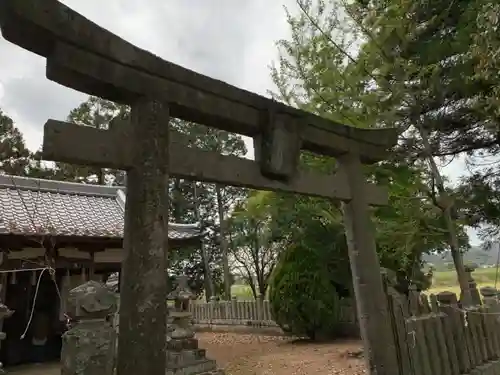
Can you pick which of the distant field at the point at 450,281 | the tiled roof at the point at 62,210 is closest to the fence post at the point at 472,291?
the distant field at the point at 450,281

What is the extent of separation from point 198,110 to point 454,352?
11.9ft

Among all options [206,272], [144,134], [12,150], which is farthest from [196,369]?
[12,150]

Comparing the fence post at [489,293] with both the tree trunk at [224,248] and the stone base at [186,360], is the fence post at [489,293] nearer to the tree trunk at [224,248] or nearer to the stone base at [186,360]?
the stone base at [186,360]

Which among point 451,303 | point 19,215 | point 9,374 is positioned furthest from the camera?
point 19,215

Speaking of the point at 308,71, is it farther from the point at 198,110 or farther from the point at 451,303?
the point at 198,110

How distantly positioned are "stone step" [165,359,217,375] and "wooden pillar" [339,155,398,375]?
11.1 feet

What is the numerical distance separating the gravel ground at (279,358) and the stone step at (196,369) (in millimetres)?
1040

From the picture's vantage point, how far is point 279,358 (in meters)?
8.48

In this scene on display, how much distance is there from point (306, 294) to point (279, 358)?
87.8 inches

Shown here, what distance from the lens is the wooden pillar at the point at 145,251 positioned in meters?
2.26

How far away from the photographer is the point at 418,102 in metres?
6.43

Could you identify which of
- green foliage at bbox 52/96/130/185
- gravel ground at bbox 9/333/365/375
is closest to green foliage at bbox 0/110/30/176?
green foliage at bbox 52/96/130/185

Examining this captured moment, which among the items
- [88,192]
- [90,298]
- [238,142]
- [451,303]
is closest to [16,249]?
[88,192]

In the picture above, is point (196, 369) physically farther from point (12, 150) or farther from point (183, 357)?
point (12, 150)
